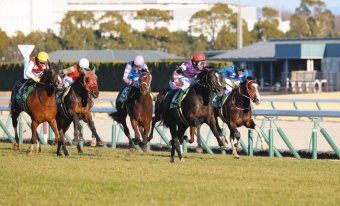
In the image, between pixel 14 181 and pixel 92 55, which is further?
pixel 92 55

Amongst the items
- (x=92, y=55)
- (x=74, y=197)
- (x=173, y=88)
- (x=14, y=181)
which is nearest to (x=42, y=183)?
(x=14, y=181)

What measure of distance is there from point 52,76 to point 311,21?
93.3 metres

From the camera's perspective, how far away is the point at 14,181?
13156 millimetres

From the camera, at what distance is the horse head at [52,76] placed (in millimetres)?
17672

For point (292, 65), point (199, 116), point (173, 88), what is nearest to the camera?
point (199, 116)

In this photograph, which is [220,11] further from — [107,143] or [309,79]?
[107,143]

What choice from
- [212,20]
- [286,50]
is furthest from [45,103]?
[212,20]

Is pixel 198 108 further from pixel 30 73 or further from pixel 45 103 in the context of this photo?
pixel 30 73

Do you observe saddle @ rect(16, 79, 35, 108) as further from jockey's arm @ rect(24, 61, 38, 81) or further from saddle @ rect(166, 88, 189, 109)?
saddle @ rect(166, 88, 189, 109)

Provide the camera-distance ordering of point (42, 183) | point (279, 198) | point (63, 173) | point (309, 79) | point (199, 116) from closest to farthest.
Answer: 1. point (279, 198)
2. point (42, 183)
3. point (63, 173)
4. point (199, 116)
5. point (309, 79)

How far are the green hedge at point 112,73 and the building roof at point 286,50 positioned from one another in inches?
249

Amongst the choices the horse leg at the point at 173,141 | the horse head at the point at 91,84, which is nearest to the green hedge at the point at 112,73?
the horse head at the point at 91,84

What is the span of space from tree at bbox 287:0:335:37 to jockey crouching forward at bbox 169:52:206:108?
292 ft

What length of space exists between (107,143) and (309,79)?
1495 inches
